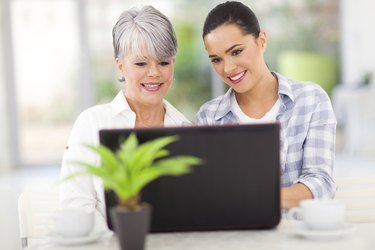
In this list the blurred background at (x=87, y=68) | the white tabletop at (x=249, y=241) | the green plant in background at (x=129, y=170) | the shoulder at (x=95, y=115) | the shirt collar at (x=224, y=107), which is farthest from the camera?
the blurred background at (x=87, y=68)

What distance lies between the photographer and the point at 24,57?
875cm

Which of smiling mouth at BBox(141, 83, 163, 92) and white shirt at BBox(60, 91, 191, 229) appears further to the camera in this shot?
smiling mouth at BBox(141, 83, 163, 92)

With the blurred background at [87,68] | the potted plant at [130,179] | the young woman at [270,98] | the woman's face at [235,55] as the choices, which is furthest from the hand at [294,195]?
the blurred background at [87,68]

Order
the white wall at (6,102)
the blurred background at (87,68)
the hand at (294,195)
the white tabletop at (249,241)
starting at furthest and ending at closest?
1. the blurred background at (87,68)
2. the white wall at (6,102)
3. the hand at (294,195)
4. the white tabletop at (249,241)

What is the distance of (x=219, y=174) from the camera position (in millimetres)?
1751

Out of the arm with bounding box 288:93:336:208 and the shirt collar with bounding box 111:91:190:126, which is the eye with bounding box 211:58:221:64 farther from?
the arm with bounding box 288:93:336:208

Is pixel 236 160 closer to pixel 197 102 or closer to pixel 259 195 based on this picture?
pixel 259 195

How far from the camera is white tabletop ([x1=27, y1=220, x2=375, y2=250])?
1.70 m

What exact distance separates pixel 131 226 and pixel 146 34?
3.34 feet

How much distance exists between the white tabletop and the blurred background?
21.8 feet

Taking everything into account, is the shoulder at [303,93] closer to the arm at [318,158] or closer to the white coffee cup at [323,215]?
the arm at [318,158]

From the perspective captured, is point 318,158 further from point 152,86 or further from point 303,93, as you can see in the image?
point 152,86

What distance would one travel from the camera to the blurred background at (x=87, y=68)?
8.67 metres

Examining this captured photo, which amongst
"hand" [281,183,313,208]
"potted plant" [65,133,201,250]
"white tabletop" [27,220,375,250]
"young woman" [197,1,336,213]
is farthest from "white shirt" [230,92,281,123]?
"potted plant" [65,133,201,250]
